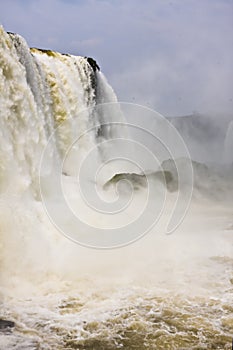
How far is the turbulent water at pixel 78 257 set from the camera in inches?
193

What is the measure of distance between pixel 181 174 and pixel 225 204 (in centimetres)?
268

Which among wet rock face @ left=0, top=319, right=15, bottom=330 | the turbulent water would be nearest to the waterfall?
the turbulent water

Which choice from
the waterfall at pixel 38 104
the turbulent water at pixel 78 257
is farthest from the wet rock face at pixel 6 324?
the waterfall at pixel 38 104

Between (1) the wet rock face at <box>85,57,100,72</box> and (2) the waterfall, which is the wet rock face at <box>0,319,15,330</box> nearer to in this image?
(2) the waterfall

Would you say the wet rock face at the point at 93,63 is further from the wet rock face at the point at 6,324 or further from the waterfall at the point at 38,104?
the wet rock face at the point at 6,324

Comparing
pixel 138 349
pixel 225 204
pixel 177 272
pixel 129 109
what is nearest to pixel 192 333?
pixel 138 349

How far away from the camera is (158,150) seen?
2608 cm

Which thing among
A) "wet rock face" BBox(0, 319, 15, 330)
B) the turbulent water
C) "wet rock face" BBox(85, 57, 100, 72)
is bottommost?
"wet rock face" BBox(0, 319, 15, 330)

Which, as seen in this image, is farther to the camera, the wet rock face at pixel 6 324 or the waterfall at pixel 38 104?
the waterfall at pixel 38 104

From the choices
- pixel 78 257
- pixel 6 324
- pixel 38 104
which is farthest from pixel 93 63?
pixel 6 324

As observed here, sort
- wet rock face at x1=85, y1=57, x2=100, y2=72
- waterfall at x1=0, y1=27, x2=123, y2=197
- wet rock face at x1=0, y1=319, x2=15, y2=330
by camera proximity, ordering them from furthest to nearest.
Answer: wet rock face at x1=85, y1=57, x2=100, y2=72
waterfall at x1=0, y1=27, x2=123, y2=197
wet rock face at x1=0, y1=319, x2=15, y2=330

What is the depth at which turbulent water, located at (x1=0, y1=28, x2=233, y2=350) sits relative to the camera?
489 cm

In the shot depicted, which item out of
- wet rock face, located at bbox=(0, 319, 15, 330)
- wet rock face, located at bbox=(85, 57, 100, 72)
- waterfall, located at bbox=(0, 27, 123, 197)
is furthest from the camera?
wet rock face, located at bbox=(85, 57, 100, 72)

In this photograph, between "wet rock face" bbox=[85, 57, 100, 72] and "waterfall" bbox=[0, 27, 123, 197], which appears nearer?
"waterfall" bbox=[0, 27, 123, 197]
